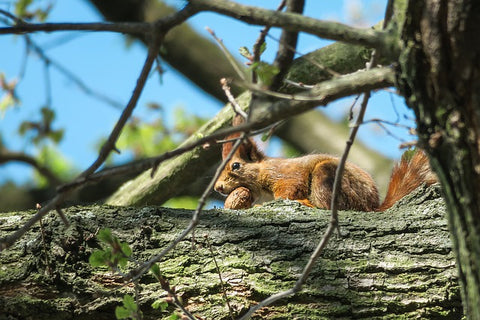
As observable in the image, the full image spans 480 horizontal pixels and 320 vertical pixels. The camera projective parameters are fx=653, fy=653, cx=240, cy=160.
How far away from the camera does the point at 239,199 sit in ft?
15.7

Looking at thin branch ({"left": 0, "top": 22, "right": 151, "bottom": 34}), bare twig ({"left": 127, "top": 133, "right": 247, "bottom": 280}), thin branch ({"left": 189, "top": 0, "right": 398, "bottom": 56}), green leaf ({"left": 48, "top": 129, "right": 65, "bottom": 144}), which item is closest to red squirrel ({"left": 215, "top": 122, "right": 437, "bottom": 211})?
green leaf ({"left": 48, "top": 129, "right": 65, "bottom": 144})

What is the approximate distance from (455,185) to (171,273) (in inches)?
55.7

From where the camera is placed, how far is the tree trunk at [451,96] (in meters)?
1.37

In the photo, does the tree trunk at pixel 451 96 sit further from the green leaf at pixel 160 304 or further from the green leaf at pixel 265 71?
the green leaf at pixel 160 304

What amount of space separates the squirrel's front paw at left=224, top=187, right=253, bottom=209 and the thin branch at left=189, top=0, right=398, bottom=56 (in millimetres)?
3273

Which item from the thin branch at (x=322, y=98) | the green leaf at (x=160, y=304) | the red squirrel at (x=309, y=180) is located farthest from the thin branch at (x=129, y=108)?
the red squirrel at (x=309, y=180)

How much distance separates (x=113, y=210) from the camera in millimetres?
2824

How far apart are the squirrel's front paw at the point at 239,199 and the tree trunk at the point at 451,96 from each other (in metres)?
3.24

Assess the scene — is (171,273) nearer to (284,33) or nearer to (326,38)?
(284,33)

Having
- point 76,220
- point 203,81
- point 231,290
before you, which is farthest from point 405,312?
point 203,81

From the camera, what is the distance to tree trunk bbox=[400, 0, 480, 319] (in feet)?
4.49

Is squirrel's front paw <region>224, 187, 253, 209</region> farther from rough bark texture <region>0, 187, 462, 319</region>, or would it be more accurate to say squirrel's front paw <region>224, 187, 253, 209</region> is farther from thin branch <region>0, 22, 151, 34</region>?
thin branch <region>0, 22, 151, 34</region>

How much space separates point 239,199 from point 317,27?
133 inches

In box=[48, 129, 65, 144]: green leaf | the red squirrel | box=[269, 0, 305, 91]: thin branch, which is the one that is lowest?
box=[269, 0, 305, 91]: thin branch
